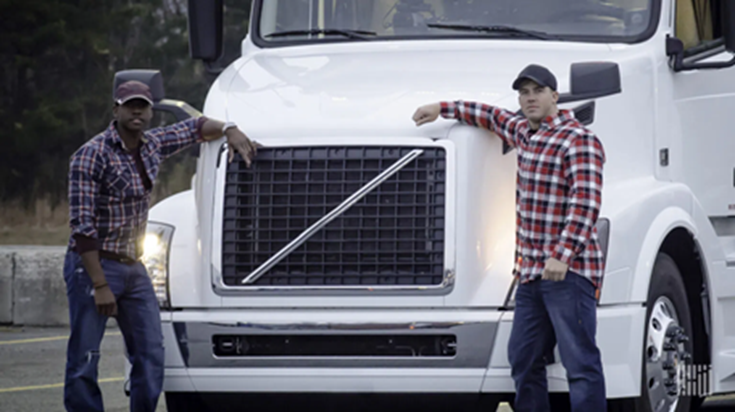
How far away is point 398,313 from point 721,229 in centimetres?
237

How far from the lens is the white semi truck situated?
20.9 feet

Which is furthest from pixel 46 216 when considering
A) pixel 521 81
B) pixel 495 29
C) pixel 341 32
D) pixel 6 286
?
pixel 521 81

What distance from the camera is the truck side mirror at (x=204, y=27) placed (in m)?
8.11

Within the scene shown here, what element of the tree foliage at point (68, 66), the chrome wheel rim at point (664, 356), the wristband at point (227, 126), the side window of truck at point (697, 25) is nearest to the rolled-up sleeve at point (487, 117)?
the wristband at point (227, 126)

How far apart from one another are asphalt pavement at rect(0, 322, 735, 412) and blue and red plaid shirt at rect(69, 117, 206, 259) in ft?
7.20

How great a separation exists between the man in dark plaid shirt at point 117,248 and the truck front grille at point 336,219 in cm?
31

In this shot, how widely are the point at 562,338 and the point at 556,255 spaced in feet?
1.16

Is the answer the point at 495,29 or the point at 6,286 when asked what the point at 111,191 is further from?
the point at 6,286

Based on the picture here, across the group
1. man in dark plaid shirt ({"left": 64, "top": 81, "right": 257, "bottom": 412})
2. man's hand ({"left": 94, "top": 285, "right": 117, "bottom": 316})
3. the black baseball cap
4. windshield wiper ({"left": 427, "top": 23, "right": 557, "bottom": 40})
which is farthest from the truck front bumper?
windshield wiper ({"left": 427, "top": 23, "right": 557, "bottom": 40})

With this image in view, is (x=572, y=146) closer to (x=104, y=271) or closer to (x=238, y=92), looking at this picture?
(x=238, y=92)

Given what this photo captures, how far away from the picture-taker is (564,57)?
23.7ft

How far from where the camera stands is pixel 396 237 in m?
6.41

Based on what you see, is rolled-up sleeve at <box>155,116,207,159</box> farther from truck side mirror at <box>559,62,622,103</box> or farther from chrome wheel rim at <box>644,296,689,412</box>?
chrome wheel rim at <box>644,296,689,412</box>

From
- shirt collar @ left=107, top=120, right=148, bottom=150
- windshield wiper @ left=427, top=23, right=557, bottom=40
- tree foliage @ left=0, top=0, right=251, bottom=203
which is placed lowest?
shirt collar @ left=107, top=120, right=148, bottom=150
